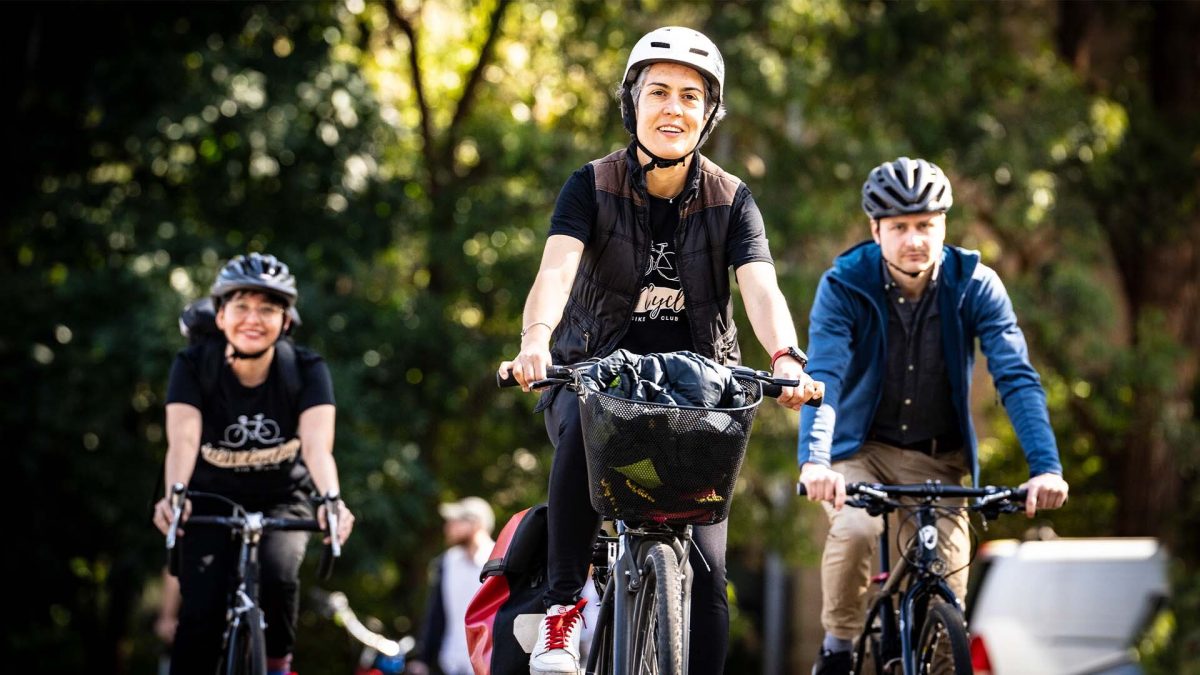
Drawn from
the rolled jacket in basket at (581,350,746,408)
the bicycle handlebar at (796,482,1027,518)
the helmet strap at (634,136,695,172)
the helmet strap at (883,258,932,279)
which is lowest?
the bicycle handlebar at (796,482,1027,518)

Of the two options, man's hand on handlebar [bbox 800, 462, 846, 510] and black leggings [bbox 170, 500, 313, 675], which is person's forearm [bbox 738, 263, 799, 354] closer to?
man's hand on handlebar [bbox 800, 462, 846, 510]

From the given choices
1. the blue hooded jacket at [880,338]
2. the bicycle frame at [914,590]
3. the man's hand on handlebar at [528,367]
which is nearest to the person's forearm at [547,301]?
the man's hand on handlebar at [528,367]

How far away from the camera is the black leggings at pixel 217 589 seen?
6.81 metres

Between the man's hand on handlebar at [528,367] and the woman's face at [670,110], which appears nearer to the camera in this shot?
the man's hand on handlebar at [528,367]

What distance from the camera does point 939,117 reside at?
54.3 ft

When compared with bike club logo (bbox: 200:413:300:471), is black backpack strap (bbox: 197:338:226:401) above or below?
above

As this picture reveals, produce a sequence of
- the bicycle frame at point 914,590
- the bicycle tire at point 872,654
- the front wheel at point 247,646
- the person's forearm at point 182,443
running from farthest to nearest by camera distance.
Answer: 1. the person's forearm at point 182,443
2. the front wheel at point 247,646
3. the bicycle tire at point 872,654
4. the bicycle frame at point 914,590

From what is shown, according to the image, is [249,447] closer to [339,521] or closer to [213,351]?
[213,351]

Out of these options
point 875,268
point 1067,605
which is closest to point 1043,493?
point 875,268

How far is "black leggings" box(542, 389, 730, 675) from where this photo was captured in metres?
4.99

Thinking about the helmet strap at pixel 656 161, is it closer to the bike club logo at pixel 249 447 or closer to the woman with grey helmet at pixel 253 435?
the woman with grey helmet at pixel 253 435

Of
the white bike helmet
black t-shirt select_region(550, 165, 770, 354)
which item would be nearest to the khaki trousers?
black t-shirt select_region(550, 165, 770, 354)

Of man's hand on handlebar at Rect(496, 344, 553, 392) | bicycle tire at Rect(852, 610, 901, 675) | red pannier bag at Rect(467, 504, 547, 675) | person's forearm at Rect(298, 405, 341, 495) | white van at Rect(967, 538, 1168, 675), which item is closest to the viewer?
man's hand on handlebar at Rect(496, 344, 553, 392)

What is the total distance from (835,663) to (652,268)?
190 cm
